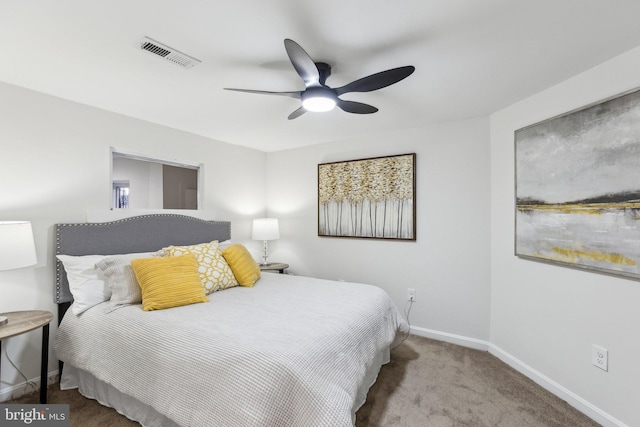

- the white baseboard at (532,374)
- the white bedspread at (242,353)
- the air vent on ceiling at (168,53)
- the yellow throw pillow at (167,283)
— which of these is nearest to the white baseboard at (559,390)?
the white baseboard at (532,374)

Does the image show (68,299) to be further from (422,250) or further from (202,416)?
(422,250)

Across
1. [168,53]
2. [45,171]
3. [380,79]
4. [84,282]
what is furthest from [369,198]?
[45,171]

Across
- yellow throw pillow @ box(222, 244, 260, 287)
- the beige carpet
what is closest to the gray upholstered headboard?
yellow throw pillow @ box(222, 244, 260, 287)

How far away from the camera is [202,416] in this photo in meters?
1.42

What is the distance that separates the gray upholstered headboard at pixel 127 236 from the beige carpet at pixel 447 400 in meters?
0.96

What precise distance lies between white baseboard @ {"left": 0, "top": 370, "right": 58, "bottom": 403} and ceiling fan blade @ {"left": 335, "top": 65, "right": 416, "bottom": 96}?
3.10 meters

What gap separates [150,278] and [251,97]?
1605 mm

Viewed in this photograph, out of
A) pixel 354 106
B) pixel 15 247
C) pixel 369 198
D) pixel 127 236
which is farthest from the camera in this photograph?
pixel 369 198

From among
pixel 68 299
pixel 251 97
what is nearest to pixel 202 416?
pixel 68 299

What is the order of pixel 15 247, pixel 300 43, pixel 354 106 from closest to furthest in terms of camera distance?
pixel 300 43 < pixel 15 247 < pixel 354 106

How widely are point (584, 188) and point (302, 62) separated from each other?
2048mm

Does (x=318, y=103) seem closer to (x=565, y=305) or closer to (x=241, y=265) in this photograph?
(x=241, y=265)

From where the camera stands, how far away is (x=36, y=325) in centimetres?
188

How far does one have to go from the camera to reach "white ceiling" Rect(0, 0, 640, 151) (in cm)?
142
